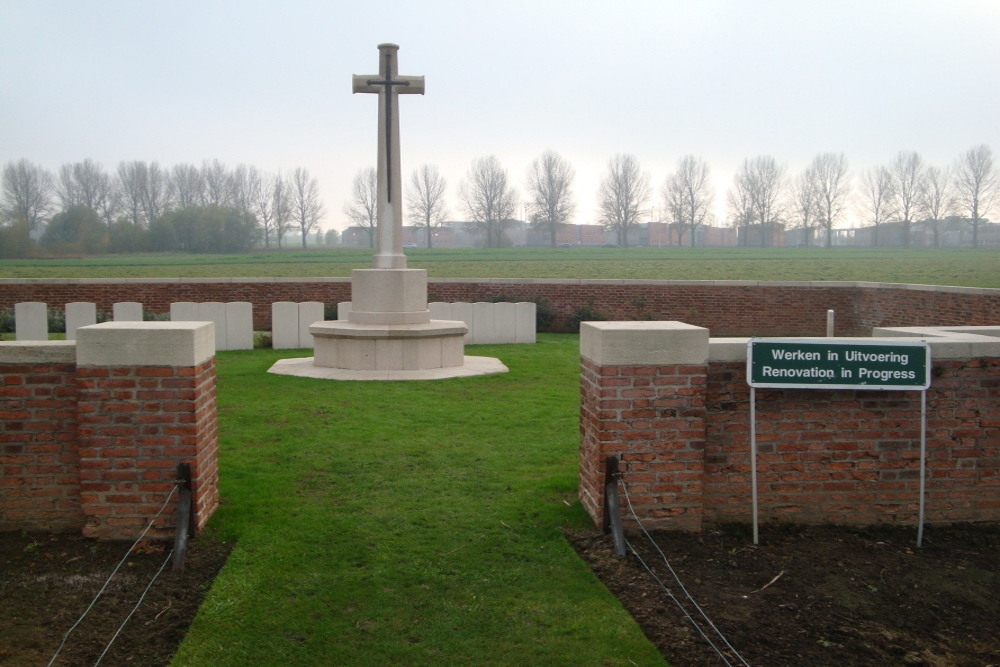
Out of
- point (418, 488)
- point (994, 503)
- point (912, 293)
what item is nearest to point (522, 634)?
point (418, 488)

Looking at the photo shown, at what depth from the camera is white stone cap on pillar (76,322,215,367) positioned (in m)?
4.59

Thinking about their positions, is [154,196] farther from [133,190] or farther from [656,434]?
[656,434]

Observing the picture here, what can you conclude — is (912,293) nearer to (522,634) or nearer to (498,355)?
(498,355)

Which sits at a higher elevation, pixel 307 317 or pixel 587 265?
pixel 587 265

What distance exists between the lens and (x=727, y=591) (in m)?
4.21

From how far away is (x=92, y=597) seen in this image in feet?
13.5

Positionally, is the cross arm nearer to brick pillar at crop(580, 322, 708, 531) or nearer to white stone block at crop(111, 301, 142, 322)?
white stone block at crop(111, 301, 142, 322)

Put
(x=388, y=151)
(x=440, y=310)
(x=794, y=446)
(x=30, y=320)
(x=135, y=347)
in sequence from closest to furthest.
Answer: (x=135, y=347) → (x=794, y=446) → (x=388, y=151) → (x=30, y=320) → (x=440, y=310)

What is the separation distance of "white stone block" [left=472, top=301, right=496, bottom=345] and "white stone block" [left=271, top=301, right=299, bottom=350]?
309 centimetres

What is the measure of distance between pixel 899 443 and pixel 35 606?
4.78 metres

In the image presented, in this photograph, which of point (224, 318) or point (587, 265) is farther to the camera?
point (587, 265)

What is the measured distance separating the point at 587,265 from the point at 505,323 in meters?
18.9

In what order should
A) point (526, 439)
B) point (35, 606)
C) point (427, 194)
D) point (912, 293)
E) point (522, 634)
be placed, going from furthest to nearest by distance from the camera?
point (427, 194)
point (912, 293)
point (526, 439)
point (35, 606)
point (522, 634)

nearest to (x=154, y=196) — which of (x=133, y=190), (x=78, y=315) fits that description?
(x=133, y=190)
